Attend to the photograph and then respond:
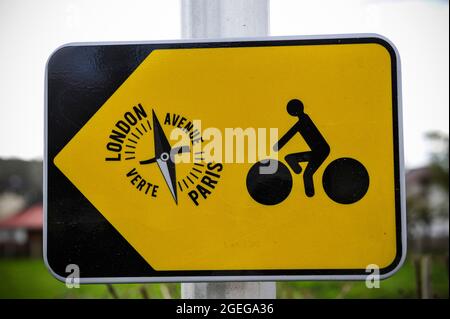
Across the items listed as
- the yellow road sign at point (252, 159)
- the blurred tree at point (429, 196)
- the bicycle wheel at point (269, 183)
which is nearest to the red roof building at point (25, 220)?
the blurred tree at point (429, 196)

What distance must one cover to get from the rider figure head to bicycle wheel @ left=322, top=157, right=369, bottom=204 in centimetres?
14

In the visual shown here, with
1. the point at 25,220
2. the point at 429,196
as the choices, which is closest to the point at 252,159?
the point at 429,196

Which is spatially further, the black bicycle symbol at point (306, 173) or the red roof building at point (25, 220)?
the red roof building at point (25, 220)

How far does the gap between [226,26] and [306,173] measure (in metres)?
0.38

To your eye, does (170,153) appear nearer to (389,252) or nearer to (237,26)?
(237,26)

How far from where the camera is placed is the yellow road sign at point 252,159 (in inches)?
49.5

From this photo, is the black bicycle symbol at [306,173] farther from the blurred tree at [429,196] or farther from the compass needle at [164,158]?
the blurred tree at [429,196]

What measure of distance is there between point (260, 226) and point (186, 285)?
0.24m

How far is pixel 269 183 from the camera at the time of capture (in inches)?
50.2

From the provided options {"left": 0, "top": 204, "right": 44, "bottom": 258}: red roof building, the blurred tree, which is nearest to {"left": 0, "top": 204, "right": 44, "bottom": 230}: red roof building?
{"left": 0, "top": 204, "right": 44, "bottom": 258}: red roof building

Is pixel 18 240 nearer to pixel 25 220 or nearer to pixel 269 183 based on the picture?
pixel 25 220

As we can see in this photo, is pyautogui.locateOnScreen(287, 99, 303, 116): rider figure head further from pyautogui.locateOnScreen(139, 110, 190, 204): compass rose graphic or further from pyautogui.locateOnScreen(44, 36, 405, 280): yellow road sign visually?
pyautogui.locateOnScreen(139, 110, 190, 204): compass rose graphic

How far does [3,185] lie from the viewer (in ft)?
30.2
